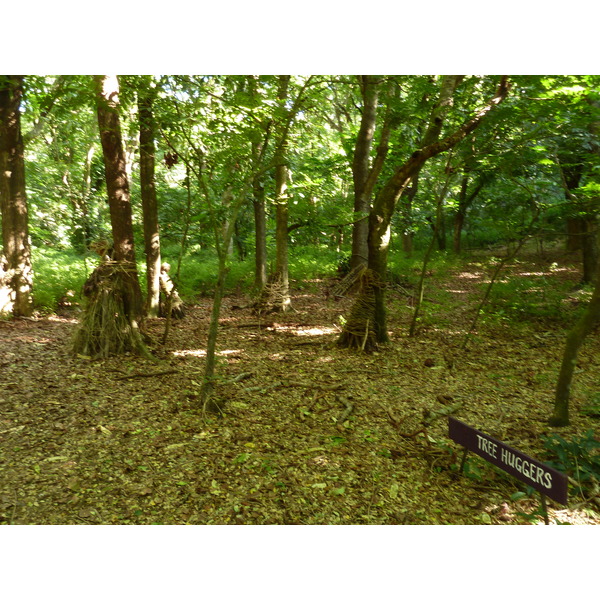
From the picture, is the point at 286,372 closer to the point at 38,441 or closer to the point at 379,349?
the point at 379,349

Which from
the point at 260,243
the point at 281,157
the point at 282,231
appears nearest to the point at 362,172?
the point at 282,231

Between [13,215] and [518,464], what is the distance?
7.53 metres

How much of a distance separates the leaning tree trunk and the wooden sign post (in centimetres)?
380

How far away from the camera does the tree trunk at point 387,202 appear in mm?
4895

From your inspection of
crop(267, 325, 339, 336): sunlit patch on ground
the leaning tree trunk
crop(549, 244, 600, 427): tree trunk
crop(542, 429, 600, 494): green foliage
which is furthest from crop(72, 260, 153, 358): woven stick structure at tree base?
crop(549, 244, 600, 427): tree trunk

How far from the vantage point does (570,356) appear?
3.63 metres

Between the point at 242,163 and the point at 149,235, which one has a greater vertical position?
the point at 242,163

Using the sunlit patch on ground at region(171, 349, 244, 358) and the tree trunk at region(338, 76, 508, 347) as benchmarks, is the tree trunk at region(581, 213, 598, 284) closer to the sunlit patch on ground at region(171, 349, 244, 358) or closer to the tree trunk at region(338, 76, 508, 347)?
the tree trunk at region(338, 76, 508, 347)

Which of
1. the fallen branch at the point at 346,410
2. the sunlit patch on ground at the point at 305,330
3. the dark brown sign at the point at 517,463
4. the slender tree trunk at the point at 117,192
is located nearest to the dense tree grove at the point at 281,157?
the slender tree trunk at the point at 117,192

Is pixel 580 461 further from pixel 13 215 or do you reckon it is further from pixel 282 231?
pixel 13 215

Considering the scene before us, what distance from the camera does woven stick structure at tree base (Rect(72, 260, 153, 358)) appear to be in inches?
188
